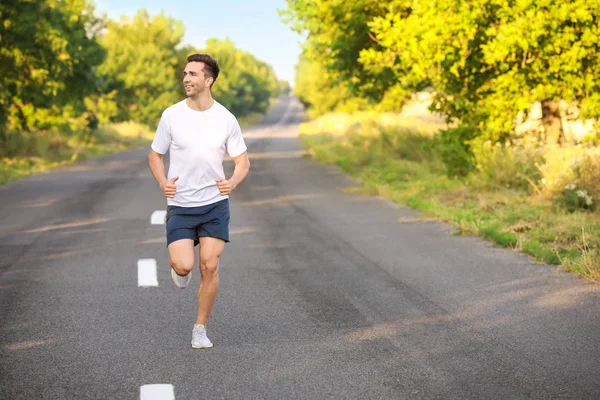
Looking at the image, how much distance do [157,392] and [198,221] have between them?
54.6 inches

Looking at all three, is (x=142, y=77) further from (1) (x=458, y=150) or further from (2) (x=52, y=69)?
(1) (x=458, y=150)

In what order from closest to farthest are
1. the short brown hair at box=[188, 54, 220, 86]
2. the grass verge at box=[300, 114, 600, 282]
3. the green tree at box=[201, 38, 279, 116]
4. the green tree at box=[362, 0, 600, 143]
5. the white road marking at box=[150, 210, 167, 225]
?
the short brown hair at box=[188, 54, 220, 86] < the grass verge at box=[300, 114, 600, 282] < the white road marking at box=[150, 210, 167, 225] < the green tree at box=[362, 0, 600, 143] < the green tree at box=[201, 38, 279, 116]

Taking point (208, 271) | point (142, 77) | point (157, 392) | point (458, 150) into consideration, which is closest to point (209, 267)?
point (208, 271)

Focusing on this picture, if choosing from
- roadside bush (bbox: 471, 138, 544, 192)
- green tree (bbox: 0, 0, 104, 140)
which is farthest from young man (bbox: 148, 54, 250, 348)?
green tree (bbox: 0, 0, 104, 140)

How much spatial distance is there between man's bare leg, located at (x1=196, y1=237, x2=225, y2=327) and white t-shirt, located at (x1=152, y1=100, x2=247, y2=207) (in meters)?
0.30

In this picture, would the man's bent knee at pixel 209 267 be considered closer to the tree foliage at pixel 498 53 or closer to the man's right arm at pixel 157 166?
the man's right arm at pixel 157 166

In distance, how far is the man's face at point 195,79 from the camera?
580cm

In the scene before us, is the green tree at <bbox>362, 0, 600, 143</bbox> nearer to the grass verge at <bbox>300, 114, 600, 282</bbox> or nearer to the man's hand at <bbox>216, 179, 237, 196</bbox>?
the grass verge at <bbox>300, 114, 600, 282</bbox>

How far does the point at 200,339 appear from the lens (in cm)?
596

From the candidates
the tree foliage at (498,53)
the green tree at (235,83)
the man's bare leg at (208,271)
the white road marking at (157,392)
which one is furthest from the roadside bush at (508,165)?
the green tree at (235,83)

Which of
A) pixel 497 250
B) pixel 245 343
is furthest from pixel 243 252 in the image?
pixel 245 343

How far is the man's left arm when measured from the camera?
5.88m

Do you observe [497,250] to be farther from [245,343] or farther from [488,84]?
[488,84]

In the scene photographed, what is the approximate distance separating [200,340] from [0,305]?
7.49 feet
